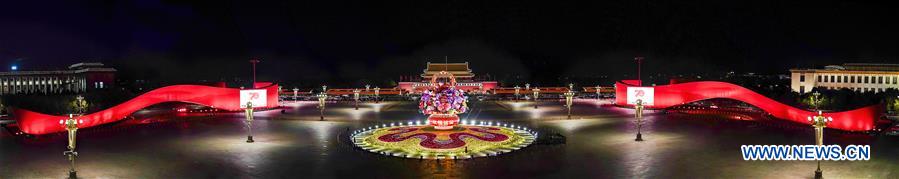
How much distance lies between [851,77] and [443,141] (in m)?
69.8

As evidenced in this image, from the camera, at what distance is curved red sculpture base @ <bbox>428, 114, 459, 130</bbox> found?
104 ft

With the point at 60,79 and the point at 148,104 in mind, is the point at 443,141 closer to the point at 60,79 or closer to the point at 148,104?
the point at 148,104

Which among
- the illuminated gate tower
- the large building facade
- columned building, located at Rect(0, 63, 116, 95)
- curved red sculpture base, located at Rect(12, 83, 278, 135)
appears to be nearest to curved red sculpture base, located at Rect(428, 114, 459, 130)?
the illuminated gate tower

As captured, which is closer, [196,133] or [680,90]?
[196,133]

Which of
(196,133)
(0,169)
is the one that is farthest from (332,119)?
(0,169)

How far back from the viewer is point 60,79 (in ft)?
322

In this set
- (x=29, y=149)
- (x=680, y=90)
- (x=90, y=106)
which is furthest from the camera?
(x=90, y=106)

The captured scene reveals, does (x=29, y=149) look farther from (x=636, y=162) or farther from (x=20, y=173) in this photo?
(x=636, y=162)

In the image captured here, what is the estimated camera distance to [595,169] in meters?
23.1

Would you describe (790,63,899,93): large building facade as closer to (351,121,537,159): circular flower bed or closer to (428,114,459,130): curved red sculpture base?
(351,121,537,159): circular flower bed

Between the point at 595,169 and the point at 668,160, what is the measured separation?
11.6 ft

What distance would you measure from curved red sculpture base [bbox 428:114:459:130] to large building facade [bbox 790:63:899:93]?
6401 centimetres

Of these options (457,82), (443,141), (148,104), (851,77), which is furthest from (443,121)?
(851,77)

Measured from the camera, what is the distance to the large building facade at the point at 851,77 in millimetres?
75812
